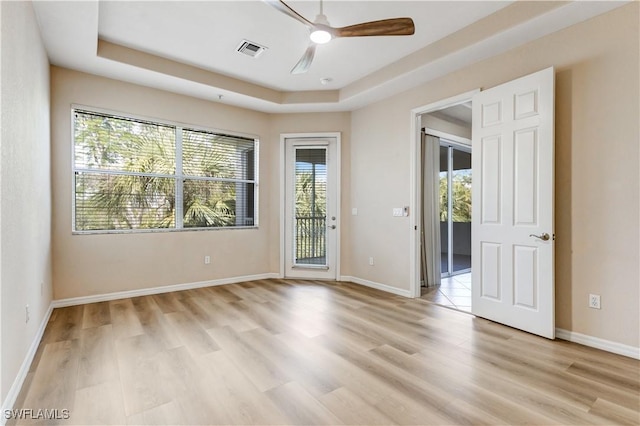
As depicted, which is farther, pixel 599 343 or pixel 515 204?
pixel 515 204

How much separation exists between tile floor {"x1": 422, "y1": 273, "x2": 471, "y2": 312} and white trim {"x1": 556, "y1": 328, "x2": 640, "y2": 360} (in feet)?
3.08

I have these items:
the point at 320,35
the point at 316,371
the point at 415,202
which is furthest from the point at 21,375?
the point at 415,202

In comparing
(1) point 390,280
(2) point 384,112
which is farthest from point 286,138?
(1) point 390,280

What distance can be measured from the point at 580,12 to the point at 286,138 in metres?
3.81

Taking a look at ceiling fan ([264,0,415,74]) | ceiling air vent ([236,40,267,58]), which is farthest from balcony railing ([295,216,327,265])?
ceiling fan ([264,0,415,74])

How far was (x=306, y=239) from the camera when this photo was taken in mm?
5289

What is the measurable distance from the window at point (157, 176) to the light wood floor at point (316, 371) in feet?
4.20

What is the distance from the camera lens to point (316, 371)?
2.20 m

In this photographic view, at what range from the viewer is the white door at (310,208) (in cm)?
519

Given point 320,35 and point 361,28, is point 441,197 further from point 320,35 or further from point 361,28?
point 320,35

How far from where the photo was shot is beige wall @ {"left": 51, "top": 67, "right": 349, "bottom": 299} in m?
3.62

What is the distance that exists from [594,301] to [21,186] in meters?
4.44

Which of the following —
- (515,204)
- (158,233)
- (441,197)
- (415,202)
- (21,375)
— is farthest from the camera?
(441,197)

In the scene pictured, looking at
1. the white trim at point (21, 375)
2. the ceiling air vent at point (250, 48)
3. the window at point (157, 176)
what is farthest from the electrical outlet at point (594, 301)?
the window at point (157, 176)
